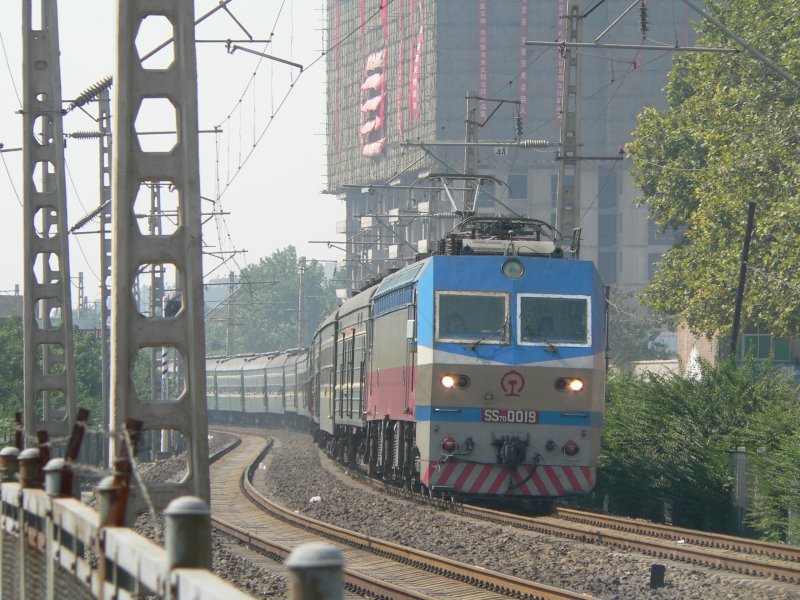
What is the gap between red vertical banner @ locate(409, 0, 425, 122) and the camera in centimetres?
12644

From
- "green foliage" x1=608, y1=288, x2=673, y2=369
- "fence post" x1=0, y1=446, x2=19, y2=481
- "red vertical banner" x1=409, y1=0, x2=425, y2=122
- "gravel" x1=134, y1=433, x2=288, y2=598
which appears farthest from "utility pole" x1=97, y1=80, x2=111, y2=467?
"red vertical banner" x1=409, y1=0, x2=425, y2=122

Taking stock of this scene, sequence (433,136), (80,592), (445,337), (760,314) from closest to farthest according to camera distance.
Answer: (80,592) < (445,337) < (760,314) < (433,136)

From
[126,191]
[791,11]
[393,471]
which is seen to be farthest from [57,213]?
[791,11]

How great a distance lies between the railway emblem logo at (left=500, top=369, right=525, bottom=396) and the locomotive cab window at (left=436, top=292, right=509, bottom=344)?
18.3 inches

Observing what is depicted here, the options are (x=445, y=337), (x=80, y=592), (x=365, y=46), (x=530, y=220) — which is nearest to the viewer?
(x=80, y=592)

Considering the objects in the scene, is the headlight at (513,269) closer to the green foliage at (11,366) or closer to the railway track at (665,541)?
the railway track at (665,541)

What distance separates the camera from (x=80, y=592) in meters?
6.07

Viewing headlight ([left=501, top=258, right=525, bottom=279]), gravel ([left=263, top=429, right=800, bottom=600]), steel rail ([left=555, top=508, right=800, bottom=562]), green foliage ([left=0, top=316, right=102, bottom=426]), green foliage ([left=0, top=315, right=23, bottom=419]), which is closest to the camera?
gravel ([left=263, top=429, right=800, bottom=600])

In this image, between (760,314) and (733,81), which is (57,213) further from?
(733,81)

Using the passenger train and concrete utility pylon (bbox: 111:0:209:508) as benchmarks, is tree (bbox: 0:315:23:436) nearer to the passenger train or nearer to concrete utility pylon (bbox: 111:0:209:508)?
the passenger train

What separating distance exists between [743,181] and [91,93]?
18460 millimetres

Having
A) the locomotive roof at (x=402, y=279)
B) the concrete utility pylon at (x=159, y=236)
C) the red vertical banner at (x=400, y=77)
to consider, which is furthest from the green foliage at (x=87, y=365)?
the red vertical banner at (x=400, y=77)

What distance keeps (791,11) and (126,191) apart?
3310cm

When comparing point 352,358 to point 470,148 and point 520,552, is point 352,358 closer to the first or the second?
point 470,148
